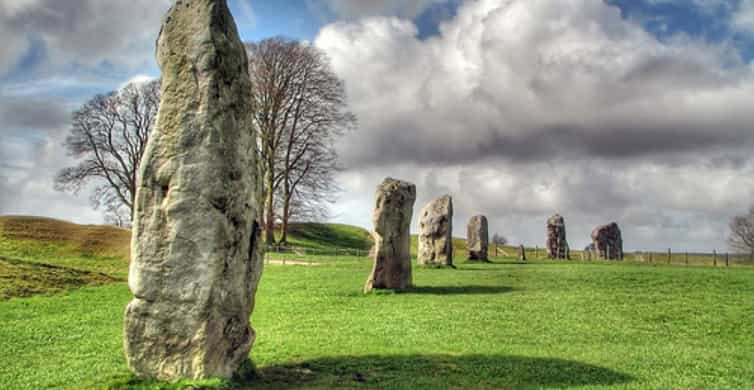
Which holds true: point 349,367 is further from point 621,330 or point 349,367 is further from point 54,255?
point 54,255

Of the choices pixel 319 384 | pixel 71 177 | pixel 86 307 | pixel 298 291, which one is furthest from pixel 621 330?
pixel 71 177

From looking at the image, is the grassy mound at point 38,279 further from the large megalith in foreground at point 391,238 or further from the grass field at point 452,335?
the large megalith in foreground at point 391,238

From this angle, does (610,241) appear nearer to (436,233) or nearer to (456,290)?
(436,233)

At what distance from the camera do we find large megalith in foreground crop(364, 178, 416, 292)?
70.8 ft

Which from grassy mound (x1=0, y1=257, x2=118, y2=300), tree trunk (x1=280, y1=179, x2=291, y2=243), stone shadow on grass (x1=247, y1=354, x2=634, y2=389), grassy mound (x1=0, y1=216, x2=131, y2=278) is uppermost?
tree trunk (x1=280, y1=179, x2=291, y2=243)

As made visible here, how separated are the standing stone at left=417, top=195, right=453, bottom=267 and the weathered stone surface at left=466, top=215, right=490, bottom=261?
698cm

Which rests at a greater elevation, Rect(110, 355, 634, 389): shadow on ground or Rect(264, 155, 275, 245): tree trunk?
Rect(264, 155, 275, 245): tree trunk

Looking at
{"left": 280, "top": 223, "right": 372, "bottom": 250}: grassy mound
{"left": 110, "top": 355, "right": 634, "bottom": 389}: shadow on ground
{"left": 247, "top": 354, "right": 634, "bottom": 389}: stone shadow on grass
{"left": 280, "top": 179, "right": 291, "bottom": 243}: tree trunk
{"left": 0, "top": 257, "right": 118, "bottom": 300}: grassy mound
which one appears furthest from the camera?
{"left": 280, "top": 223, "right": 372, "bottom": 250}: grassy mound

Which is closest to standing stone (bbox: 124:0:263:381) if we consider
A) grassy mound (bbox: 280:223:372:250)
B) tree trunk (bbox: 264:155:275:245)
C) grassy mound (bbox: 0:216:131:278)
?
grassy mound (bbox: 0:216:131:278)

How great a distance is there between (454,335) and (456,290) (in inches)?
322

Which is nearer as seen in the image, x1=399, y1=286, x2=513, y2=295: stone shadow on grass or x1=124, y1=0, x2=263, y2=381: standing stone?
x1=124, y1=0, x2=263, y2=381: standing stone

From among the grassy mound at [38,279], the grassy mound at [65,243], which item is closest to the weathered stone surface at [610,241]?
the grassy mound at [65,243]

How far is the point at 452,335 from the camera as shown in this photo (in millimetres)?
14461

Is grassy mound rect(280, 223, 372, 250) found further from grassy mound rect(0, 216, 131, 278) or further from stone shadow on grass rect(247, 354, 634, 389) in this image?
stone shadow on grass rect(247, 354, 634, 389)
